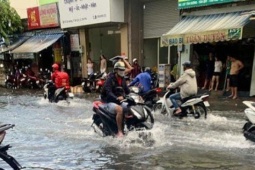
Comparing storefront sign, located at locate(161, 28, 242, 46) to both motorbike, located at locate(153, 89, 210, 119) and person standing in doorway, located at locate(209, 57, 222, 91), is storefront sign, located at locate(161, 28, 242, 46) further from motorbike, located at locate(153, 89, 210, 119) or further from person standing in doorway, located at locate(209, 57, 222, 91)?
motorbike, located at locate(153, 89, 210, 119)

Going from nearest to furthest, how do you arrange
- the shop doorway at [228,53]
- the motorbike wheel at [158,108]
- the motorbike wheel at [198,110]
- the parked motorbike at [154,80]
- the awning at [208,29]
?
the motorbike wheel at [198,110] < the motorbike wheel at [158,108] < the awning at [208,29] < the shop doorway at [228,53] < the parked motorbike at [154,80]

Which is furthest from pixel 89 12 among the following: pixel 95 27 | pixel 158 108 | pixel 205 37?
pixel 158 108

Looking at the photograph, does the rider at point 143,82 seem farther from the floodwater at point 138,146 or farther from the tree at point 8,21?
the tree at point 8,21

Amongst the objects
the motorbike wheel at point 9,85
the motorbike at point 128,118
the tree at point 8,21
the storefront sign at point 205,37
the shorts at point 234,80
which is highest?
the tree at point 8,21

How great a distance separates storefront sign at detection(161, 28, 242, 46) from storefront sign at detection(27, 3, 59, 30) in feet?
34.9

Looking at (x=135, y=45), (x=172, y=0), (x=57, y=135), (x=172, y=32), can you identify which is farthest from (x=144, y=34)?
(x=57, y=135)

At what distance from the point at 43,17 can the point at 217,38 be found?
48.3 ft

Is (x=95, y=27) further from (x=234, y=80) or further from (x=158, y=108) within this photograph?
(x=158, y=108)

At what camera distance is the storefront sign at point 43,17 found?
2422 centimetres

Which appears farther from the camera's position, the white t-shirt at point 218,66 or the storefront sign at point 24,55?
the storefront sign at point 24,55

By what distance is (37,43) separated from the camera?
81.6 feet

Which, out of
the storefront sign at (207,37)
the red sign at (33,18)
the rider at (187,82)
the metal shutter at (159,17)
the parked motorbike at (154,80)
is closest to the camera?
the rider at (187,82)

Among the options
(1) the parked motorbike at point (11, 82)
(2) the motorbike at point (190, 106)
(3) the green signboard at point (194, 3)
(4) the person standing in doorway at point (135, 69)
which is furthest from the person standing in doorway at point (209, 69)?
(1) the parked motorbike at point (11, 82)

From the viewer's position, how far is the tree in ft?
85.3
